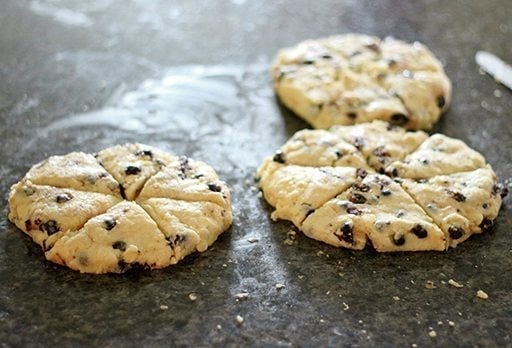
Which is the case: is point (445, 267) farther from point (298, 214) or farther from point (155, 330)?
point (155, 330)

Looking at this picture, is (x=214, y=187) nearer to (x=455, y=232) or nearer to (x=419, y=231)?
(x=419, y=231)

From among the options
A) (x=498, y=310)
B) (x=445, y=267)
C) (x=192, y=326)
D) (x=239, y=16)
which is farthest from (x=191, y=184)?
(x=239, y=16)

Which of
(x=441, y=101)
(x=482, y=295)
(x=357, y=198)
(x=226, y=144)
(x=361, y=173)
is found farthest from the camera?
(x=441, y=101)

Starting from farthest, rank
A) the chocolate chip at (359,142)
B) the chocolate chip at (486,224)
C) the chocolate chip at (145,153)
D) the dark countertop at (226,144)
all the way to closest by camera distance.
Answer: the chocolate chip at (359,142)
the chocolate chip at (145,153)
the chocolate chip at (486,224)
the dark countertop at (226,144)

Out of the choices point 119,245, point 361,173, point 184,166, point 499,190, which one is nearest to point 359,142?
point 361,173

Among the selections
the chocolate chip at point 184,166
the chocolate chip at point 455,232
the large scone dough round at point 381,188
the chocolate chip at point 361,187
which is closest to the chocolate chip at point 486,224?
the large scone dough round at point 381,188

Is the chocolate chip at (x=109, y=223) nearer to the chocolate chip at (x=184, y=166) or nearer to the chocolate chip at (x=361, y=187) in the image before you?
the chocolate chip at (x=184, y=166)

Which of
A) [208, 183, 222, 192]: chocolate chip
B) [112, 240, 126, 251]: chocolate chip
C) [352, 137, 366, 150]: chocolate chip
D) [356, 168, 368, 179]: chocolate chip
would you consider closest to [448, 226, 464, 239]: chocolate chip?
[356, 168, 368, 179]: chocolate chip
